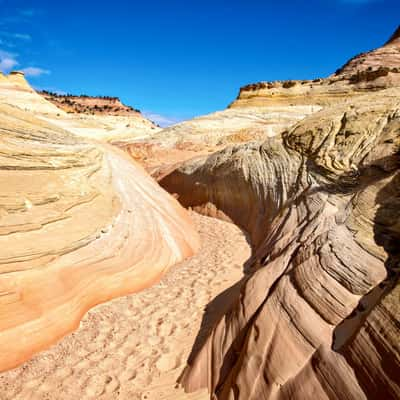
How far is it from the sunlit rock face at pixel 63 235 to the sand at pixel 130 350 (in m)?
0.19

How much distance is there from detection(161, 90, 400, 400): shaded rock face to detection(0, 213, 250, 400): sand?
0.31 m

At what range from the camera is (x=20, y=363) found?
2875mm

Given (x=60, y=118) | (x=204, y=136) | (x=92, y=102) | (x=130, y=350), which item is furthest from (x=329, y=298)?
(x=92, y=102)

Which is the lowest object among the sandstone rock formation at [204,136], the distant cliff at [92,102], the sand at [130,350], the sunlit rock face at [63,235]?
the sand at [130,350]

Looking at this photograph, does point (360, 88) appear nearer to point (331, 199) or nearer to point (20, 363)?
point (331, 199)

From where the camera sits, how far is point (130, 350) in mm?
3109

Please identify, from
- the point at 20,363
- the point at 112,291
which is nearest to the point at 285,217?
the point at 112,291

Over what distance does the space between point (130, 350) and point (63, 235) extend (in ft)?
5.43

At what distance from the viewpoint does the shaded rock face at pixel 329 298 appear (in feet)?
5.96

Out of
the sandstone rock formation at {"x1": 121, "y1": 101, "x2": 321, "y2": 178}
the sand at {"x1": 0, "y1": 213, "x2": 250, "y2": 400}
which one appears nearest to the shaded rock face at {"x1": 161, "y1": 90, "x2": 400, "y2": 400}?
the sand at {"x1": 0, "y1": 213, "x2": 250, "y2": 400}

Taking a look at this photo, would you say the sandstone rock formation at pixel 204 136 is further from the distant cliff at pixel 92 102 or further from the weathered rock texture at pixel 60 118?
the distant cliff at pixel 92 102

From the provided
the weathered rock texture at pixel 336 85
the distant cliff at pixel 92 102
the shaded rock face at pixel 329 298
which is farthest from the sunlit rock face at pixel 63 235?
the distant cliff at pixel 92 102

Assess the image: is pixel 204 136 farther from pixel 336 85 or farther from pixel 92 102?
pixel 92 102

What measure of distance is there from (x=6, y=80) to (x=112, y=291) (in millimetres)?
36962
